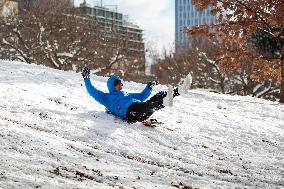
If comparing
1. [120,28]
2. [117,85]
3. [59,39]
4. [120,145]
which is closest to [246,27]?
[117,85]

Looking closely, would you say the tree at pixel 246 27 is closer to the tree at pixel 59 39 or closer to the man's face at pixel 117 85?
the man's face at pixel 117 85

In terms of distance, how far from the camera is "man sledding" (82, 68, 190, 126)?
8.03 metres

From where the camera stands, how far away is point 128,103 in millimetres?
8117

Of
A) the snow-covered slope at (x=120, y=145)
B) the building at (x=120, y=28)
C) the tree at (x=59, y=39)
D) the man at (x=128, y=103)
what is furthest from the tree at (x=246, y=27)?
the building at (x=120, y=28)

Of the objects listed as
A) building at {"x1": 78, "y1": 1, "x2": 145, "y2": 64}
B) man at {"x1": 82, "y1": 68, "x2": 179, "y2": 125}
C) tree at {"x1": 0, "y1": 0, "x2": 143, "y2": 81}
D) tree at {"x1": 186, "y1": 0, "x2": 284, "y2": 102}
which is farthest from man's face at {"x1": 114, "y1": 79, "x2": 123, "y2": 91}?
building at {"x1": 78, "y1": 1, "x2": 145, "y2": 64}

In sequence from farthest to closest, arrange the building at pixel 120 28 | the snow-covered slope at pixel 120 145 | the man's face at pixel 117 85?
the building at pixel 120 28, the man's face at pixel 117 85, the snow-covered slope at pixel 120 145

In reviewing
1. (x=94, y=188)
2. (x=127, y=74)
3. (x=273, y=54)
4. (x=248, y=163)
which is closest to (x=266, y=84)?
(x=273, y=54)

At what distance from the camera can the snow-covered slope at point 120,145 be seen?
501 cm

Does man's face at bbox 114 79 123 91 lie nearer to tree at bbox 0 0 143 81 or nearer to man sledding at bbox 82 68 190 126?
man sledding at bbox 82 68 190 126

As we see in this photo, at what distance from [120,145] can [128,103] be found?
1.60 m

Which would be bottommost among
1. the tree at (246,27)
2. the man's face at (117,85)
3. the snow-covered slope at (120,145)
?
the snow-covered slope at (120,145)

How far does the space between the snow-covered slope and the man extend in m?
0.20

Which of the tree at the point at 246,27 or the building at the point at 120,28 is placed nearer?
the tree at the point at 246,27

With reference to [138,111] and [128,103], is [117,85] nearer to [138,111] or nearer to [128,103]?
[128,103]
